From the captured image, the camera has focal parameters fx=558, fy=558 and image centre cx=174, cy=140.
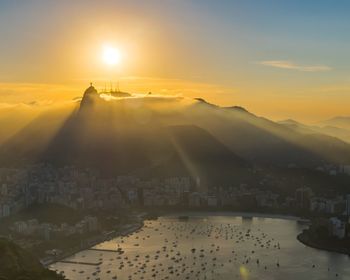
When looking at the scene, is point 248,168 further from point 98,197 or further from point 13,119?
point 13,119

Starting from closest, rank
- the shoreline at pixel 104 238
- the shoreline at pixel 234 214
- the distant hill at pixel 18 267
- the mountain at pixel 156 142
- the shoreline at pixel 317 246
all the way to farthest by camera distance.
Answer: the distant hill at pixel 18 267
the shoreline at pixel 104 238
the shoreline at pixel 317 246
the shoreline at pixel 234 214
the mountain at pixel 156 142

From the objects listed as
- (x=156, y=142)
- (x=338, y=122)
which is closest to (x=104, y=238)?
(x=156, y=142)

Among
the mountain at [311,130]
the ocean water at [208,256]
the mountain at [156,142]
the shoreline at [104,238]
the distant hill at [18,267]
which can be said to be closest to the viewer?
the distant hill at [18,267]

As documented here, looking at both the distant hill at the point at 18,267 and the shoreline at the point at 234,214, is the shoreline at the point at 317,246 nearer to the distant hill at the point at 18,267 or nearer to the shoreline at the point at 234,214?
the shoreline at the point at 234,214

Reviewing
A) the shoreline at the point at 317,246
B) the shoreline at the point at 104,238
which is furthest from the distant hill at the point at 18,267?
the shoreline at the point at 317,246

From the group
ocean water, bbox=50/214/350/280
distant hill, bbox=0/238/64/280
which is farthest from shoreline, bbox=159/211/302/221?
distant hill, bbox=0/238/64/280

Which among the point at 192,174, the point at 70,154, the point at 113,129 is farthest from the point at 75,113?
the point at 192,174

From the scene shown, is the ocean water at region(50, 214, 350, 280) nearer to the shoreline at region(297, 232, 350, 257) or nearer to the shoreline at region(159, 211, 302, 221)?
the shoreline at region(297, 232, 350, 257)
